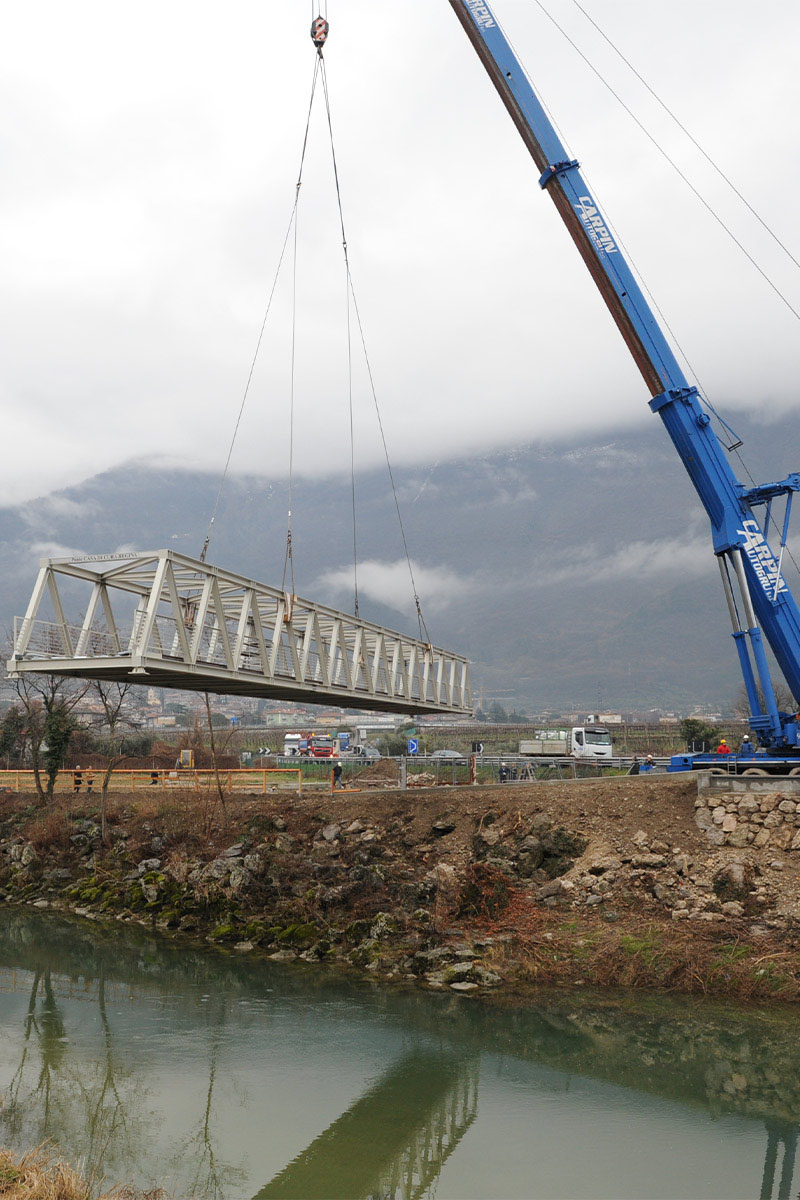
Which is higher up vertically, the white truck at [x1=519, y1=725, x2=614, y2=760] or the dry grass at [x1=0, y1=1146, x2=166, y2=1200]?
the white truck at [x1=519, y1=725, x2=614, y2=760]

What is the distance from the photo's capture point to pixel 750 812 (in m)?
24.7

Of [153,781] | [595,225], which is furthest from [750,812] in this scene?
[153,781]

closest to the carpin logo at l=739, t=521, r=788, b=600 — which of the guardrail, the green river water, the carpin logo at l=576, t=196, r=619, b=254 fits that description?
the carpin logo at l=576, t=196, r=619, b=254

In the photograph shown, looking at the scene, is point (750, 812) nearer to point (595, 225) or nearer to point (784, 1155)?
point (784, 1155)

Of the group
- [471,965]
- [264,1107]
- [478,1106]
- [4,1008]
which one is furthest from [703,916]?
[4,1008]

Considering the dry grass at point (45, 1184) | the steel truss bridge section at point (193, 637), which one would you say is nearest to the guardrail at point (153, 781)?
the steel truss bridge section at point (193, 637)

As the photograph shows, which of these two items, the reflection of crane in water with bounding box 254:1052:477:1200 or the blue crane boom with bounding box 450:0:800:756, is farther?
the blue crane boom with bounding box 450:0:800:756

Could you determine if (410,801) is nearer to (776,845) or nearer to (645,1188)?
(776,845)

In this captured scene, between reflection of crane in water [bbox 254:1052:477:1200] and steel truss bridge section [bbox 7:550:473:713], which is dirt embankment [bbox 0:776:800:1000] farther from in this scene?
steel truss bridge section [bbox 7:550:473:713]

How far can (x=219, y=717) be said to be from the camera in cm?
14950

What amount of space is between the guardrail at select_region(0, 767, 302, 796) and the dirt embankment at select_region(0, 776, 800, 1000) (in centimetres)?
537

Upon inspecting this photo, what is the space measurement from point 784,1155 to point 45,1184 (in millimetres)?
10902

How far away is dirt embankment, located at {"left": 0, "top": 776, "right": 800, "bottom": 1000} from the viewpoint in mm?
21969

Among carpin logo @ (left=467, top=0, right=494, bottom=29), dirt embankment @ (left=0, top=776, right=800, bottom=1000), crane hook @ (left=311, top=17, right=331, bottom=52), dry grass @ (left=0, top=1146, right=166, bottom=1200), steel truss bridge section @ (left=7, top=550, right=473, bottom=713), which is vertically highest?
crane hook @ (left=311, top=17, right=331, bottom=52)
